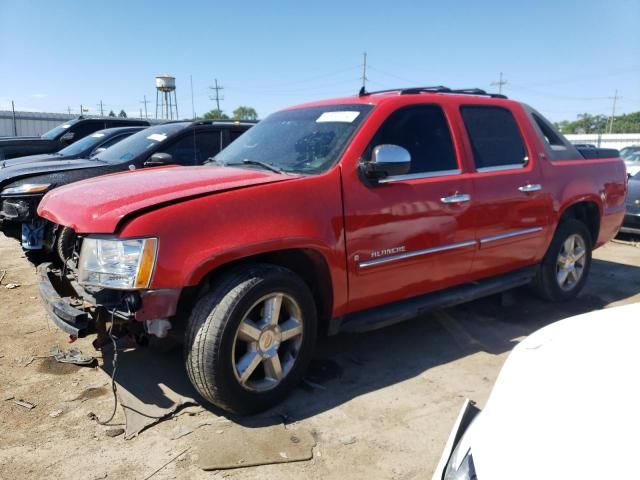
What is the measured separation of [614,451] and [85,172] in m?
5.71

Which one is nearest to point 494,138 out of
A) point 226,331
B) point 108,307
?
point 226,331

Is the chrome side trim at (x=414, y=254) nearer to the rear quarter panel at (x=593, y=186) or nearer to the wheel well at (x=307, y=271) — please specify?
the wheel well at (x=307, y=271)

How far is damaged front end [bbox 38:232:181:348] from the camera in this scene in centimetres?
259

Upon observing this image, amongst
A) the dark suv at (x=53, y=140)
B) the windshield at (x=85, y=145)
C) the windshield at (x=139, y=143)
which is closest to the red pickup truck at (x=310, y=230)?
the windshield at (x=139, y=143)

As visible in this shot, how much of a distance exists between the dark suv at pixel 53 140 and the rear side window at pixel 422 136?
31.1 ft

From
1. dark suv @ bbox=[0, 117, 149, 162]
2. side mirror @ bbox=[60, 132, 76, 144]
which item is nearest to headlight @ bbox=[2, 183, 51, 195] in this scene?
dark suv @ bbox=[0, 117, 149, 162]

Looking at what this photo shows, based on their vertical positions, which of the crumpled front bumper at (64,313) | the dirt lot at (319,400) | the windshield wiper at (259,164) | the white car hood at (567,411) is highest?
the windshield wiper at (259,164)

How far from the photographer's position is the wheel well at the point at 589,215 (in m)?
5.09

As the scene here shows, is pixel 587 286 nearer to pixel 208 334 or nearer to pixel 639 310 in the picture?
pixel 639 310

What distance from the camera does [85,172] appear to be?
5770 millimetres

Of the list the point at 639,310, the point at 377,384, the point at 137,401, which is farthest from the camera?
the point at 377,384

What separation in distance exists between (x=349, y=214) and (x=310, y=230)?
0.32 m

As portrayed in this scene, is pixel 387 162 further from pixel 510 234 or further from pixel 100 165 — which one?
pixel 100 165

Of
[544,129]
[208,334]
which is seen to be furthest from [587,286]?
[208,334]
